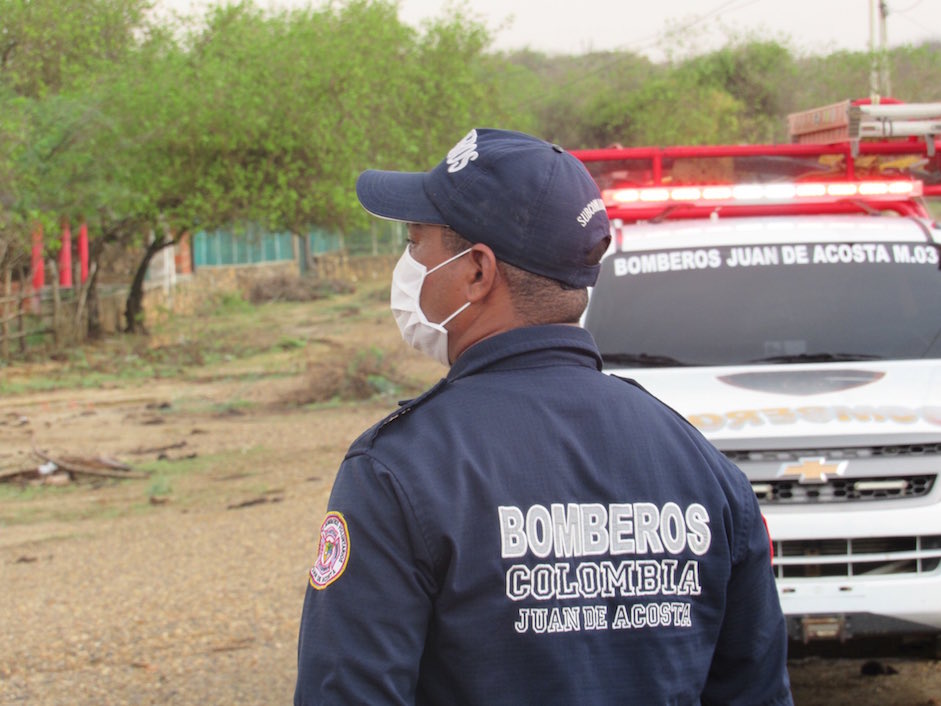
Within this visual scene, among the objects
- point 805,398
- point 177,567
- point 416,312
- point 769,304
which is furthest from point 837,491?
point 177,567

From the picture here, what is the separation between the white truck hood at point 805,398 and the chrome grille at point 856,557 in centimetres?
38

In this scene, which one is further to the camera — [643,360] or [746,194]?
[746,194]

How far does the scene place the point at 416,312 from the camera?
183 centimetres

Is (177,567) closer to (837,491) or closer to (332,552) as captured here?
(837,491)

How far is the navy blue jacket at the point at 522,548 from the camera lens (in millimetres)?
→ 1494

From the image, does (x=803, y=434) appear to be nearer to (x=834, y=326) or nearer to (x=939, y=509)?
(x=939, y=509)

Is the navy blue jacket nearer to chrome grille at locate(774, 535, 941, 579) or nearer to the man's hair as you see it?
the man's hair

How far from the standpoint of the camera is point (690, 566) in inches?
65.3

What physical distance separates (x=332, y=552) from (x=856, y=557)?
10.3 ft

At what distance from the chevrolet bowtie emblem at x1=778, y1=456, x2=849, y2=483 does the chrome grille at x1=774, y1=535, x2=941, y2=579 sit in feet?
0.74

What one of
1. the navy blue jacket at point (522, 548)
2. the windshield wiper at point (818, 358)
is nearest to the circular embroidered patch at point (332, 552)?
the navy blue jacket at point (522, 548)

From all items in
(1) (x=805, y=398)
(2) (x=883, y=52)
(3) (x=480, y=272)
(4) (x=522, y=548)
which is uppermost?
(2) (x=883, y=52)

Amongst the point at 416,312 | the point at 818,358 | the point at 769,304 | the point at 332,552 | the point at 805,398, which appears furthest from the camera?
the point at 769,304

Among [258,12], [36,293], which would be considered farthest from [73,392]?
[258,12]
